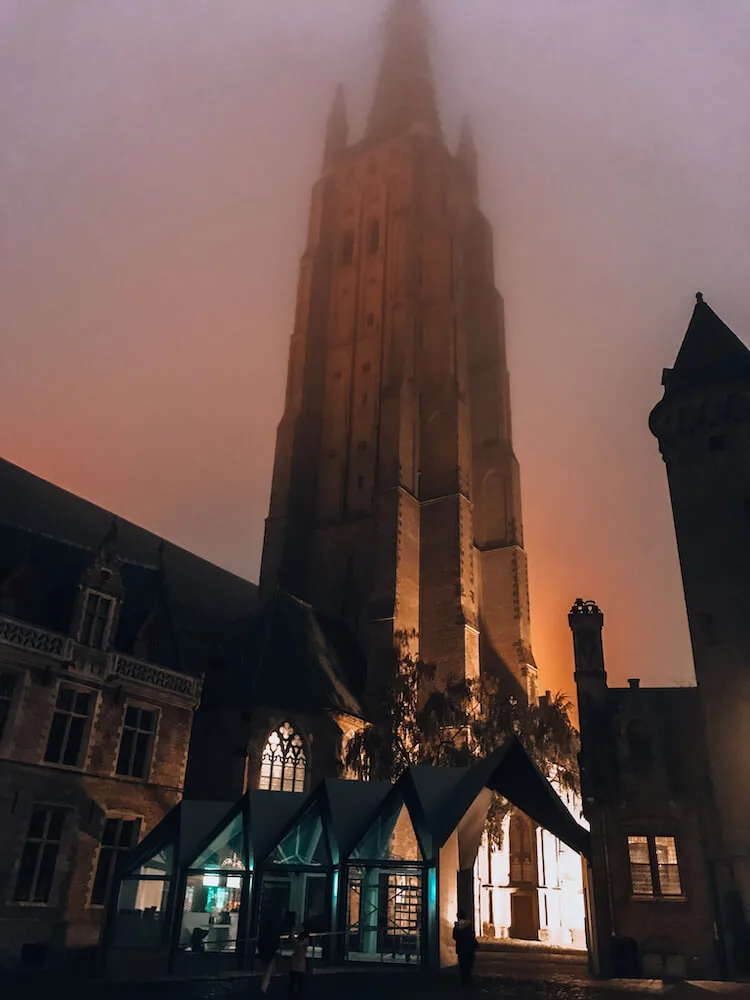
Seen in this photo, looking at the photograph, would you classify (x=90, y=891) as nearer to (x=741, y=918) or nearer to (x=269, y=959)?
(x=269, y=959)

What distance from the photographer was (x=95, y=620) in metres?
22.7

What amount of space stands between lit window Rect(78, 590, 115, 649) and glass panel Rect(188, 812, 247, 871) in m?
7.25

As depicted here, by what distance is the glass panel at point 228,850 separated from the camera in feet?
59.0

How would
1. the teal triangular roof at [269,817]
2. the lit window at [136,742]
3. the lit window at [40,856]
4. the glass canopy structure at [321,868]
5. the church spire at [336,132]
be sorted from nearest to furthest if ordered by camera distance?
the glass canopy structure at [321,868]
the teal triangular roof at [269,817]
the lit window at [40,856]
the lit window at [136,742]
the church spire at [336,132]

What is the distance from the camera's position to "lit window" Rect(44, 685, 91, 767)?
20875 millimetres

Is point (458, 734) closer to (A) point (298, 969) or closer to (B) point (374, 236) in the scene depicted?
(A) point (298, 969)

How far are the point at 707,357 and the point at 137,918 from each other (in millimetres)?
25875

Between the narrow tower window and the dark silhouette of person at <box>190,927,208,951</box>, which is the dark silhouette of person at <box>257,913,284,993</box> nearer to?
the dark silhouette of person at <box>190,927,208,951</box>

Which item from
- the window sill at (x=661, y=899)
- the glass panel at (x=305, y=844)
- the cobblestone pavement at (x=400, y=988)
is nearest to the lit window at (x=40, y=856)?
the cobblestone pavement at (x=400, y=988)

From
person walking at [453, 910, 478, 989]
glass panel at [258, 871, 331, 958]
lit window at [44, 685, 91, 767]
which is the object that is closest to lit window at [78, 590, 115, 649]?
lit window at [44, 685, 91, 767]

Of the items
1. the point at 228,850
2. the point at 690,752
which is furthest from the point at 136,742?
the point at 690,752

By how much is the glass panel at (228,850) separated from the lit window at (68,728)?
552cm

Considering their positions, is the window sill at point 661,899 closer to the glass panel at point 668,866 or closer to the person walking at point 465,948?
the glass panel at point 668,866

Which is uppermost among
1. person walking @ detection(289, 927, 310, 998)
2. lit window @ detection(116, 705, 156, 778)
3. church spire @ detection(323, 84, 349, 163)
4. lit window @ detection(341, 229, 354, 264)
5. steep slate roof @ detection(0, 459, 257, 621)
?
church spire @ detection(323, 84, 349, 163)
